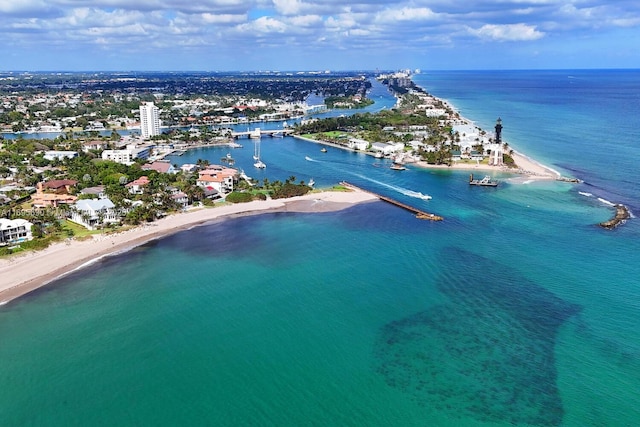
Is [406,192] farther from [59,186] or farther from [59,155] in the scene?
[59,155]

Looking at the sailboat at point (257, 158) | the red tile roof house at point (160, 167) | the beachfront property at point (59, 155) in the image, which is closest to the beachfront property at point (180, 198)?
the red tile roof house at point (160, 167)

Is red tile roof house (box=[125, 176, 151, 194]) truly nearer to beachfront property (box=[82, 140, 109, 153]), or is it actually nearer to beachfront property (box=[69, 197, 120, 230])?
beachfront property (box=[69, 197, 120, 230])

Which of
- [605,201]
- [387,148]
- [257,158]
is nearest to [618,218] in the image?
[605,201]

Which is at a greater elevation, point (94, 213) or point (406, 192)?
point (94, 213)

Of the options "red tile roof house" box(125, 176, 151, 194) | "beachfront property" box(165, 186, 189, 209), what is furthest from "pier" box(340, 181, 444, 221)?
"red tile roof house" box(125, 176, 151, 194)

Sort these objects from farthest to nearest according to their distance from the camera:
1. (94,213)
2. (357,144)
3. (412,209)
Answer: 1. (357,144)
2. (412,209)
3. (94,213)

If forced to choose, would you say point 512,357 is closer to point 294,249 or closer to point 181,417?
point 181,417
